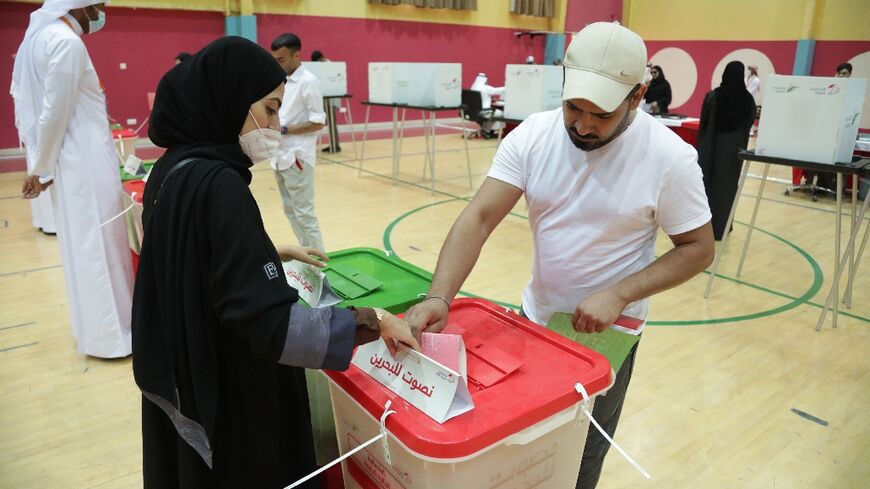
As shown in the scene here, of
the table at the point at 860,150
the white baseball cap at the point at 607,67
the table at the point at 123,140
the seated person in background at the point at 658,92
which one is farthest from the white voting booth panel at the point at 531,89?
the white baseball cap at the point at 607,67

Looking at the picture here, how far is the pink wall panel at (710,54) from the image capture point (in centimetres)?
1138

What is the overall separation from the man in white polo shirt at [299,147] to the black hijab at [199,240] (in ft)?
8.50

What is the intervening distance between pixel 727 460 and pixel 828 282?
99.7 inches

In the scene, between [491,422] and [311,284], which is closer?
[491,422]

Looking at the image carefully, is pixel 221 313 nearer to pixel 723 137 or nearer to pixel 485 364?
pixel 485 364

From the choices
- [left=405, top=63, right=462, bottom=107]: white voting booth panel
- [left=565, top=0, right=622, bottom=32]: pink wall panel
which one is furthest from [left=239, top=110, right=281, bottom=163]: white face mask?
[left=565, top=0, right=622, bottom=32]: pink wall panel

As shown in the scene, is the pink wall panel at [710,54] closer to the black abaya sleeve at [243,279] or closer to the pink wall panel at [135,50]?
the pink wall panel at [135,50]

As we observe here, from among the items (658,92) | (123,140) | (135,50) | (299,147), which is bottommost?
(123,140)

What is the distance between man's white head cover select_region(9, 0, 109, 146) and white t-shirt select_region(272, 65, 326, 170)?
1273mm

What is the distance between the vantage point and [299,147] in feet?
11.9

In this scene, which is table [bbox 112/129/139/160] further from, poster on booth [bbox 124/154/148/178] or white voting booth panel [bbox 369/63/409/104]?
white voting booth panel [bbox 369/63/409/104]

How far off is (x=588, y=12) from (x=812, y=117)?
1209 cm


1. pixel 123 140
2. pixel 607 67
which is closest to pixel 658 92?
pixel 123 140

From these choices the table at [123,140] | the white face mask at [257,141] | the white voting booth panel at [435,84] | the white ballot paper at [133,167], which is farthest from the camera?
the white voting booth panel at [435,84]
